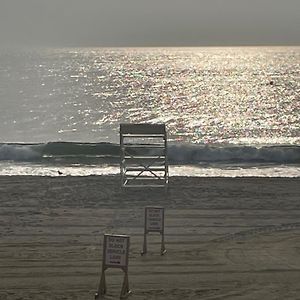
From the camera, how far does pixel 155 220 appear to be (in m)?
7.68

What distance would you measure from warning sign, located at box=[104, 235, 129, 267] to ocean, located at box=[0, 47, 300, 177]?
32.6 feet

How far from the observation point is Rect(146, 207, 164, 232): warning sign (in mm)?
7664

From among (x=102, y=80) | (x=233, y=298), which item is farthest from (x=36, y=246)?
(x=102, y=80)

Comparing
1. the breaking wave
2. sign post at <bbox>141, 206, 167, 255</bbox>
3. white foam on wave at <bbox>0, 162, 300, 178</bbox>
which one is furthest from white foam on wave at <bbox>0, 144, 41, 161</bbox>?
sign post at <bbox>141, 206, 167, 255</bbox>

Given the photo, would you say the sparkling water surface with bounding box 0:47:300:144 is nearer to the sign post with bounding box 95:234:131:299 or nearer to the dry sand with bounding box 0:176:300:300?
the dry sand with bounding box 0:176:300:300

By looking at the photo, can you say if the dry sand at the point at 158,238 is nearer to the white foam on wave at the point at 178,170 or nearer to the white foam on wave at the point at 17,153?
the white foam on wave at the point at 178,170

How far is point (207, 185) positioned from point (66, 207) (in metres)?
3.28

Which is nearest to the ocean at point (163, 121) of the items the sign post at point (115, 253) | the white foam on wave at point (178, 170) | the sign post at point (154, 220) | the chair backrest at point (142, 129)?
the white foam on wave at point (178, 170)

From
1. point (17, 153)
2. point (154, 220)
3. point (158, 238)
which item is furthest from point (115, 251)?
point (17, 153)

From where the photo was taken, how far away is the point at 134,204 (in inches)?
425

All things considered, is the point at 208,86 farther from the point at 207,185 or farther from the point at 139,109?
the point at 207,185

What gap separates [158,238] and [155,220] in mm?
865

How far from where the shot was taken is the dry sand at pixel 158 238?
6.59 meters

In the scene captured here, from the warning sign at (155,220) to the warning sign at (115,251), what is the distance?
149cm
